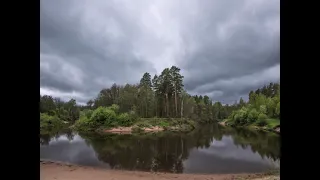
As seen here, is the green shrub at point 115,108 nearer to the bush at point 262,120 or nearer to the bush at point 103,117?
the bush at point 103,117

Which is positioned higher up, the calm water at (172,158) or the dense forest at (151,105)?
the dense forest at (151,105)

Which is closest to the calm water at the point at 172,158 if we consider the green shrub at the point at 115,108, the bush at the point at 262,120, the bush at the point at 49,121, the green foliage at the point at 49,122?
the bush at the point at 262,120

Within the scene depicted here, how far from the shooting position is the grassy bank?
89.1ft

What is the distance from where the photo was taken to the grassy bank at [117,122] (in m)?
27.2

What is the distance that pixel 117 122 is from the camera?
2750 cm

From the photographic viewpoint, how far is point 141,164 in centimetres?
1138

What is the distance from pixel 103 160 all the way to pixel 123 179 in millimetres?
4448

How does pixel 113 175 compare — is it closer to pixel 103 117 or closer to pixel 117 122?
pixel 117 122

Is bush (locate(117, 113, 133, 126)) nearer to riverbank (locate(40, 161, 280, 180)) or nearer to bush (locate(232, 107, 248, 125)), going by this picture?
bush (locate(232, 107, 248, 125))
